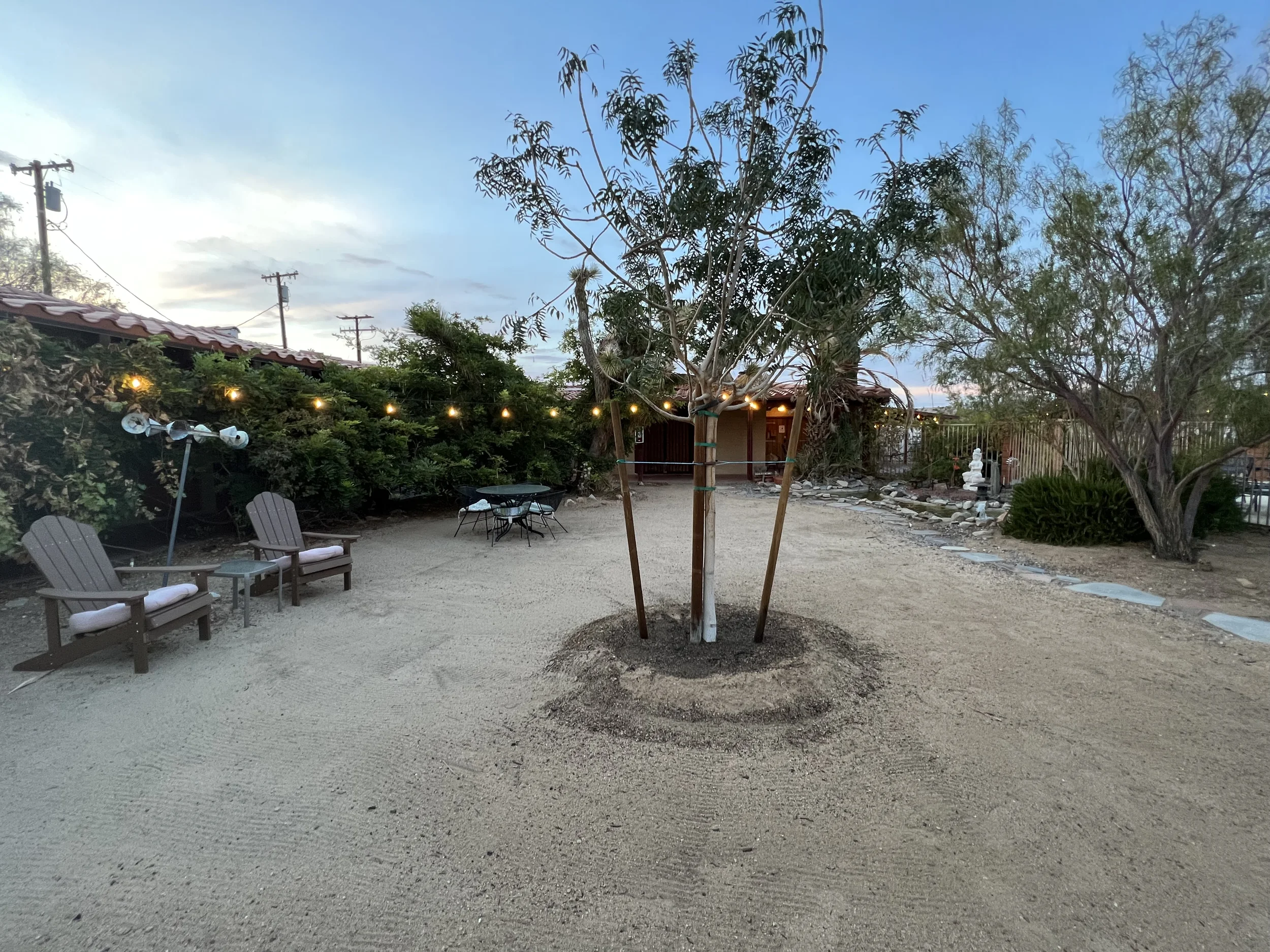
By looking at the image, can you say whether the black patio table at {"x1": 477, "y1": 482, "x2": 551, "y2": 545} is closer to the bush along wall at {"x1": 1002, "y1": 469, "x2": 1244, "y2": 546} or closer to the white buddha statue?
the bush along wall at {"x1": 1002, "y1": 469, "x2": 1244, "y2": 546}

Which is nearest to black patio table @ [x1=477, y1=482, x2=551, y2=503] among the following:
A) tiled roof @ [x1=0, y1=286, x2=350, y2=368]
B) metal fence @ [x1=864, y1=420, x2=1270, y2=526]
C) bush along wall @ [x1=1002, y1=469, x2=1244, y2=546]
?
tiled roof @ [x1=0, y1=286, x2=350, y2=368]

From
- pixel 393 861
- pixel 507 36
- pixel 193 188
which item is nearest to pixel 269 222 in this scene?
pixel 193 188

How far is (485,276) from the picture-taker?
9469 mm

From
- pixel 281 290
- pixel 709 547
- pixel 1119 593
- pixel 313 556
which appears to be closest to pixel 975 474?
pixel 1119 593

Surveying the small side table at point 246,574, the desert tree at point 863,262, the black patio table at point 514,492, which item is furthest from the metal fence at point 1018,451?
the small side table at point 246,574

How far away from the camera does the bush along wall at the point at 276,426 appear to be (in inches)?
200

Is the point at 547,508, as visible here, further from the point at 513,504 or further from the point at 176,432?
the point at 176,432

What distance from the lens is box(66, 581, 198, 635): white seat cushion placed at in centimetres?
354

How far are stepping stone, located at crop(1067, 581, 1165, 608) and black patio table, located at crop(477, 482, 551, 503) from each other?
20.9ft

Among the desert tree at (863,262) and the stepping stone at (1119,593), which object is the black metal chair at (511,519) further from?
the stepping stone at (1119,593)

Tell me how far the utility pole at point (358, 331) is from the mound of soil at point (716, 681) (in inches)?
1300

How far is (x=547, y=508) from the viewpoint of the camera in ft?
28.7

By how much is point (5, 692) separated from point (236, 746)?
6.02 ft

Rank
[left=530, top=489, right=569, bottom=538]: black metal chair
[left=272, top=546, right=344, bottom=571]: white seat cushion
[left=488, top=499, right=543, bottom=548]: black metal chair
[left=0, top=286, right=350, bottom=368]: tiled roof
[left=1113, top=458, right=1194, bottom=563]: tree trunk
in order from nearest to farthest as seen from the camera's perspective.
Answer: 1. [left=0, top=286, right=350, bottom=368]: tiled roof
2. [left=272, top=546, right=344, bottom=571]: white seat cushion
3. [left=1113, top=458, right=1194, bottom=563]: tree trunk
4. [left=488, top=499, right=543, bottom=548]: black metal chair
5. [left=530, top=489, right=569, bottom=538]: black metal chair
